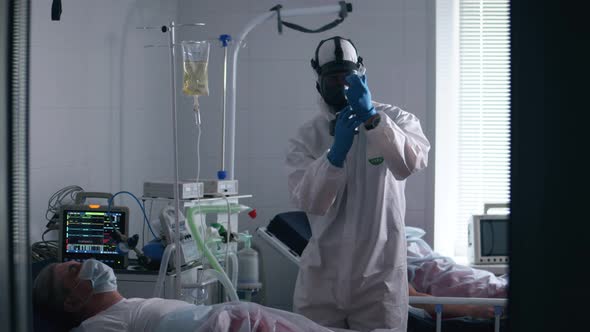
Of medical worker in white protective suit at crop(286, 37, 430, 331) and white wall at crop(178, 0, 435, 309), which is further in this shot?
white wall at crop(178, 0, 435, 309)

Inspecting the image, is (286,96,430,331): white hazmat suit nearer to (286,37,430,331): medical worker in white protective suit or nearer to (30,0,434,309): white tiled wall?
(286,37,430,331): medical worker in white protective suit

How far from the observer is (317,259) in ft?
7.08

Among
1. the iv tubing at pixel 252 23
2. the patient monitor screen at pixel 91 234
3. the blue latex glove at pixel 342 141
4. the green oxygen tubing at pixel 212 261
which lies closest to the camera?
the blue latex glove at pixel 342 141

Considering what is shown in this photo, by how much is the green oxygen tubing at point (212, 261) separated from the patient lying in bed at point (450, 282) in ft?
3.26

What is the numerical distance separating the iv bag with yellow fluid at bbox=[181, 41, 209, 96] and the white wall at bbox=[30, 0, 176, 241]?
23.2 inches

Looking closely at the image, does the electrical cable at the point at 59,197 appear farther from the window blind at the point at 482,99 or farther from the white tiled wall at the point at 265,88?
the window blind at the point at 482,99

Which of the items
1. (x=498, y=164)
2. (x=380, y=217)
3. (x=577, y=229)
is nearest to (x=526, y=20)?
(x=577, y=229)

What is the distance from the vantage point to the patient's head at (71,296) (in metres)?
2.29

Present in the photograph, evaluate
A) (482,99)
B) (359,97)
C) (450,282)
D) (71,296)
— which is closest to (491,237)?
(450,282)

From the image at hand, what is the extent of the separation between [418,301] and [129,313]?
3.92 ft

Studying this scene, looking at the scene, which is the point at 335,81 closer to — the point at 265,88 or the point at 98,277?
the point at 98,277

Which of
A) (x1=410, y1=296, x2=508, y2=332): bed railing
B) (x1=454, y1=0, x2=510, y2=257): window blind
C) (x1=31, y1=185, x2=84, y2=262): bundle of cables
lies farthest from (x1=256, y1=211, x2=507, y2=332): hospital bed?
(x1=454, y1=0, x2=510, y2=257): window blind

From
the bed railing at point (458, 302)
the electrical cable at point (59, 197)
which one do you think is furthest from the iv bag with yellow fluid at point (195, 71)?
the bed railing at point (458, 302)

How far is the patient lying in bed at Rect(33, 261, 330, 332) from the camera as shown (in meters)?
2.08
